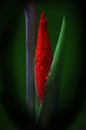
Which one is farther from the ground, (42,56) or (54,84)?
(42,56)

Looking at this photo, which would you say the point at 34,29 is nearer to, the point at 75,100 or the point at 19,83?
the point at 19,83

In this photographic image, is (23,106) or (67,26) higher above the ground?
(67,26)

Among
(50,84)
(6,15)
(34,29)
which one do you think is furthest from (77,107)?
(6,15)

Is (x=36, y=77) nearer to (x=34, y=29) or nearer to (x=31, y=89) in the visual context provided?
(x=31, y=89)

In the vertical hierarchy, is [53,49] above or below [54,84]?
above

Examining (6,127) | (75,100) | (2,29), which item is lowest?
(6,127)
